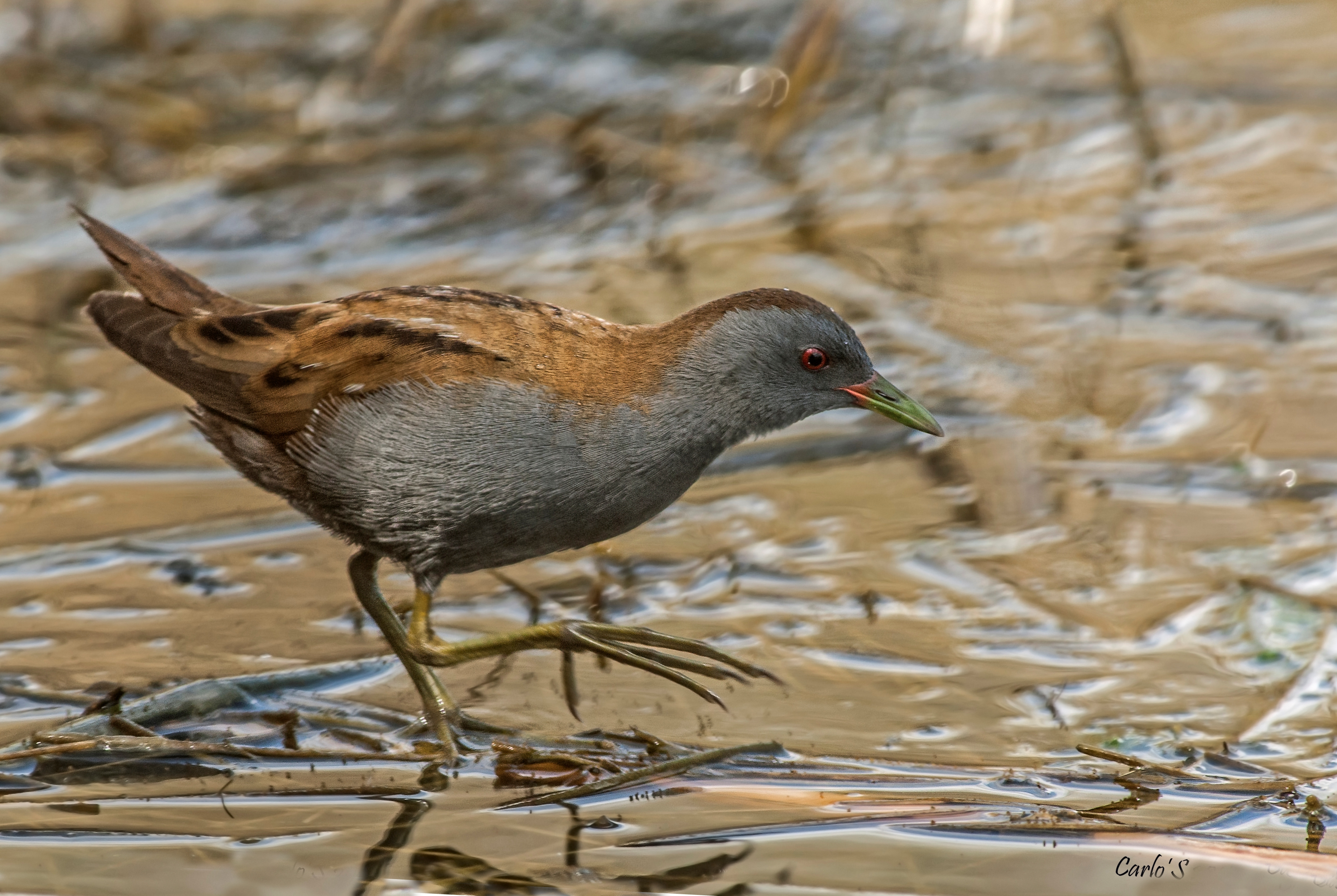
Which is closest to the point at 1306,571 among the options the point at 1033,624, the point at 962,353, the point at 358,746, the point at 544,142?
the point at 1033,624

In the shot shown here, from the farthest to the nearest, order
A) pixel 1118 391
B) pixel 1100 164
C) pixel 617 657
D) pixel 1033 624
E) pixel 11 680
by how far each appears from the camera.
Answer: pixel 1100 164, pixel 1118 391, pixel 1033 624, pixel 11 680, pixel 617 657

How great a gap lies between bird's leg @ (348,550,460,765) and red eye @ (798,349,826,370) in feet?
3.08

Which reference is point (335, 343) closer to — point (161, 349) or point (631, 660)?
point (161, 349)

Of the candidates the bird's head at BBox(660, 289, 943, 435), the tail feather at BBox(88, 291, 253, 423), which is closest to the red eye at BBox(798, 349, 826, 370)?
the bird's head at BBox(660, 289, 943, 435)

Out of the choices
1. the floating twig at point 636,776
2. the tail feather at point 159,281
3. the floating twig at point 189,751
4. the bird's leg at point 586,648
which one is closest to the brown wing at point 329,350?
the tail feather at point 159,281

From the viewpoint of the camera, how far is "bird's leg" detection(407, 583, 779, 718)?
11.1 feet

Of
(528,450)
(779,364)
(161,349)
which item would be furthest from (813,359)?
(161,349)

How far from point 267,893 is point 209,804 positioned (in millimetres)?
351

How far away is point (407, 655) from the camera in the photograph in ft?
11.7

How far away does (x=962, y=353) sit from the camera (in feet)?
18.0

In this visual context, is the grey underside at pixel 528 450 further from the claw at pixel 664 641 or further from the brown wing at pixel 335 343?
the claw at pixel 664 641

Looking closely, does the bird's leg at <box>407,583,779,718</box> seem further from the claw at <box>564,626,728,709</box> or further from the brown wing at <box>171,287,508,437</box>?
the brown wing at <box>171,287,508,437</box>

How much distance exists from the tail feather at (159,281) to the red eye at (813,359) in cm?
128

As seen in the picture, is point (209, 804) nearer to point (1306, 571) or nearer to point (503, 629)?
point (503, 629)
